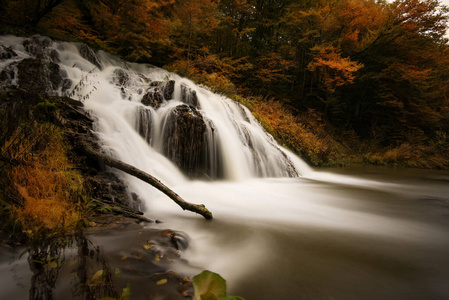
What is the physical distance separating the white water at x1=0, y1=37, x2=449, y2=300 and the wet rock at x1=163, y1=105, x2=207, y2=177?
202 millimetres

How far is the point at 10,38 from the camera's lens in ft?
21.5

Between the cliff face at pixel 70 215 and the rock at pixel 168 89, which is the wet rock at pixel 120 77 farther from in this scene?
the cliff face at pixel 70 215

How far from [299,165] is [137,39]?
30.7ft

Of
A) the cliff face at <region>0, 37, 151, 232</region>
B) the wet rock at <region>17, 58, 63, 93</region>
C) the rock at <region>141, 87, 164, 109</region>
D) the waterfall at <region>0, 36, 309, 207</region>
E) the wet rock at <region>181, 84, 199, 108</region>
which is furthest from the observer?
the wet rock at <region>181, 84, 199, 108</region>

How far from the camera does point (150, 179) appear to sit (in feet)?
8.92

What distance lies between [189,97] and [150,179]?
5.24 meters

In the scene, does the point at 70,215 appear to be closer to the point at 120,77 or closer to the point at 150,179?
the point at 150,179

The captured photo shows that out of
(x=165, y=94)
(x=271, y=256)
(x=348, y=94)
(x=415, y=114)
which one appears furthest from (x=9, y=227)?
(x=415, y=114)

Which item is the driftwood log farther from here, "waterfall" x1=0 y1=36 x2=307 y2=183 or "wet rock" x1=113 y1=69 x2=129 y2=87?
"wet rock" x1=113 y1=69 x2=129 y2=87

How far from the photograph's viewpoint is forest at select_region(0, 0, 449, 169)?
33.1 feet

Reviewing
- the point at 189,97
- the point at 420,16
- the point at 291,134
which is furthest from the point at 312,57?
the point at 189,97

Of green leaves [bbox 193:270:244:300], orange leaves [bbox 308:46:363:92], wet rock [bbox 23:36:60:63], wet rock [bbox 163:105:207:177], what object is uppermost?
orange leaves [bbox 308:46:363:92]

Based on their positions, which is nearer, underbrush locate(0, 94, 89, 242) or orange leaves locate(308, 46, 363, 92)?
underbrush locate(0, 94, 89, 242)

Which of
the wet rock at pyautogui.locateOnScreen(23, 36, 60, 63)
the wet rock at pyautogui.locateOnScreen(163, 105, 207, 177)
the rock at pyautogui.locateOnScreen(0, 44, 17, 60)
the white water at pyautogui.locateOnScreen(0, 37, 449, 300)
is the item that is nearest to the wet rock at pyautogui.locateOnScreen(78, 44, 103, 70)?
the wet rock at pyautogui.locateOnScreen(23, 36, 60, 63)
